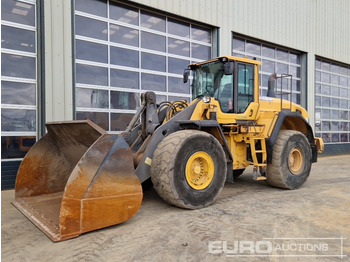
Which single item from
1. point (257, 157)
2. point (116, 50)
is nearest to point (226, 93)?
point (257, 157)

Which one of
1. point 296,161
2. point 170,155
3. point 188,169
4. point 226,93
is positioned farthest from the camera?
point 296,161

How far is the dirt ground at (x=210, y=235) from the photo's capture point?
9.72 ft

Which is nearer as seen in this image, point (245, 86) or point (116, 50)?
point (245, 86)

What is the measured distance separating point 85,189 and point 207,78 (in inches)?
142

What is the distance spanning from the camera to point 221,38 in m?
10.3

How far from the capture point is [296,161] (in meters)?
6.40

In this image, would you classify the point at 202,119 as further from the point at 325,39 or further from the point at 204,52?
the point at 325,39

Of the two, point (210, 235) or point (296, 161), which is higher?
point (296, 161)

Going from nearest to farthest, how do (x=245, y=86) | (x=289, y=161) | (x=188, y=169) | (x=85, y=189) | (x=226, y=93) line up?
(x=85, y=189), (x=188, y=169), (x=226, y=93), (x=245, y=86), (x=289, y=161)

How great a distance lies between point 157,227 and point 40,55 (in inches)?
209

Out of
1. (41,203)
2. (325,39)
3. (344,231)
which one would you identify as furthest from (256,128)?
(325,39)

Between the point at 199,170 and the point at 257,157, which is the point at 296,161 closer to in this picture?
the point at 257,157

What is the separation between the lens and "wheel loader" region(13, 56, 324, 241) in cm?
351

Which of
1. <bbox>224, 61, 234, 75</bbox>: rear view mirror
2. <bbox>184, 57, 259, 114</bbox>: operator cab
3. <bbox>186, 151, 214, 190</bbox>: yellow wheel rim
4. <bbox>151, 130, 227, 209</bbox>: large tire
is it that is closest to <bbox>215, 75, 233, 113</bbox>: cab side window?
<bbox>184, 57, 259, 114</bbox>: operator cab
